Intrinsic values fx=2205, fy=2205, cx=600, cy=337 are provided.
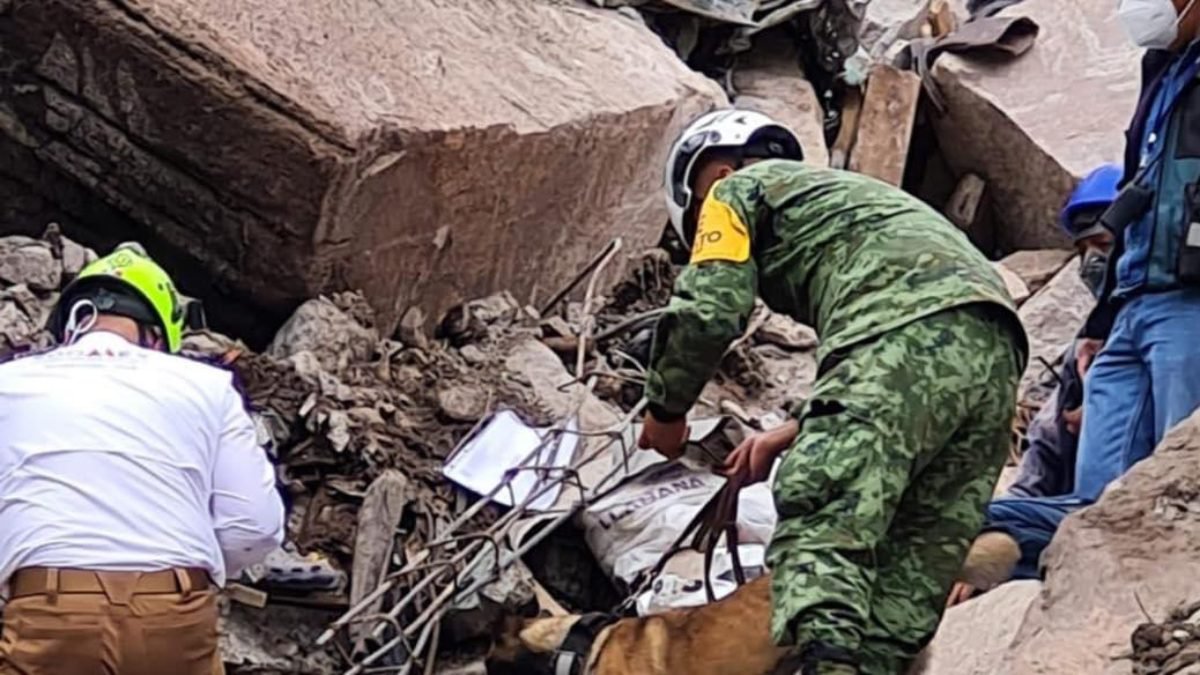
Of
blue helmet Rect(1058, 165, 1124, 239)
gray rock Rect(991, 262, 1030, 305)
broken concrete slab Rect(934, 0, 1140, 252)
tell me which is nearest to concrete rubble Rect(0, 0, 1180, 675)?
gray rock Rect(991, 262, 1030, 305)

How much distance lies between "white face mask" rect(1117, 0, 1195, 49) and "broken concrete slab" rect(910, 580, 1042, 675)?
1461 millimetres

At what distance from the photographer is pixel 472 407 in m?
6.34

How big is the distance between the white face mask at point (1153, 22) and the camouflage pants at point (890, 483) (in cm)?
107

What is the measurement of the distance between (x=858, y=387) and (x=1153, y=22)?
1.40 metres

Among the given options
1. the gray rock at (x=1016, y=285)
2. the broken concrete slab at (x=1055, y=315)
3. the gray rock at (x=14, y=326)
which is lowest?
the gray rock at (x=1016, y=285)

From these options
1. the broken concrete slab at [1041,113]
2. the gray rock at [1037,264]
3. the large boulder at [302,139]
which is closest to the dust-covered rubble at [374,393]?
the large boulder at [302,139]

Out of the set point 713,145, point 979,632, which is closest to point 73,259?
point 713,145

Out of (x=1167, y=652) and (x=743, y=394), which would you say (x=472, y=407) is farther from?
(x=1167, y=652)

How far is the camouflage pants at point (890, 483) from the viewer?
3938 millimetres

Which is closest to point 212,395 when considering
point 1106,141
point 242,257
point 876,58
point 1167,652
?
point 1167,652

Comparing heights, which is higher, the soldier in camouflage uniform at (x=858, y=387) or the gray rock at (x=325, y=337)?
the soldier in camouflage uniform at (x=858, y=387)

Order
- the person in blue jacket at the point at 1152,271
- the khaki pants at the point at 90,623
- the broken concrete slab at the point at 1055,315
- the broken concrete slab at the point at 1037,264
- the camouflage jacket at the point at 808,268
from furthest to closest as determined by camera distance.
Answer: the broken concrete slab at the point at 1037,264, the broken concrete slab at the point at 1055,315, the person in blue jacket at the point at 1152,271, the camouflage jacket at the point at 808,268, the khaki pants at the point at 90,623

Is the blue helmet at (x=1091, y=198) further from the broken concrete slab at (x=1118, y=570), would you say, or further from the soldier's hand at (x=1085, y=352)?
the broken concrete slab at (x=1118, y=570)

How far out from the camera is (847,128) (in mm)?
9594
